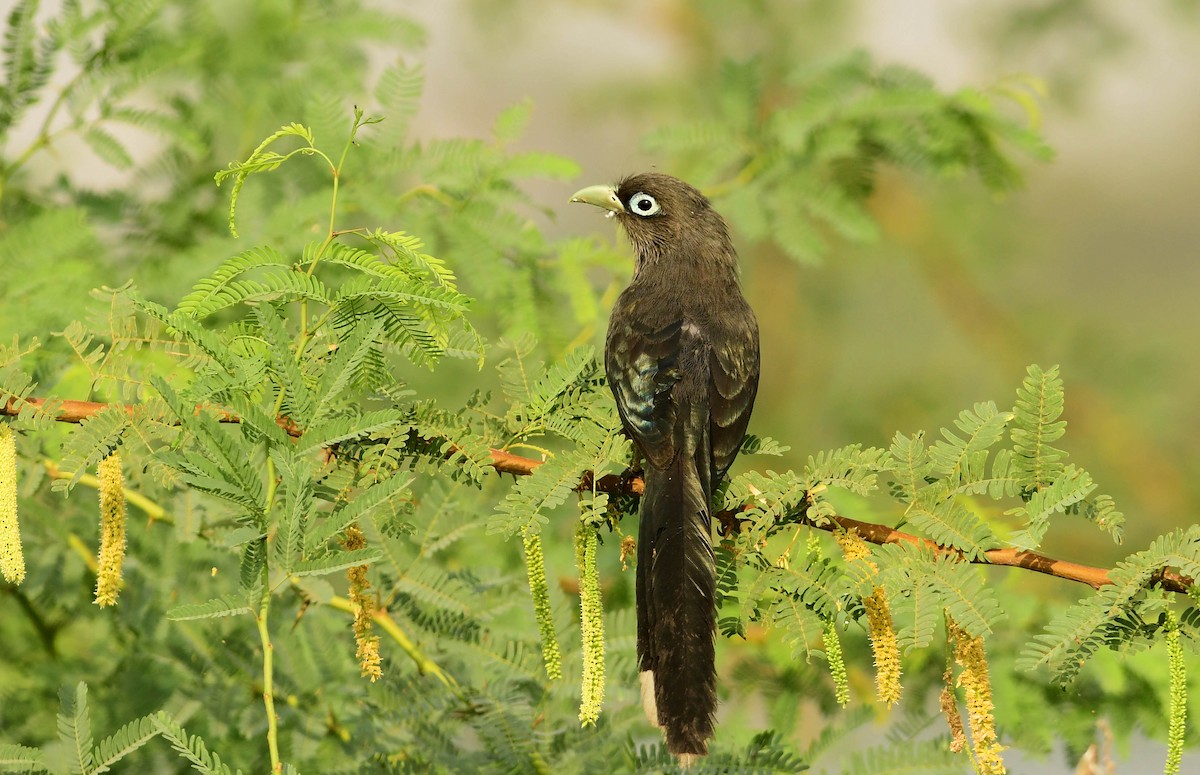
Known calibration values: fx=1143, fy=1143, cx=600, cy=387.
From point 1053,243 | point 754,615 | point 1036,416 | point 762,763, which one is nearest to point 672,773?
point 762,763

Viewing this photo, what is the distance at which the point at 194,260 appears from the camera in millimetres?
3996

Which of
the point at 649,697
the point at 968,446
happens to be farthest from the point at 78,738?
the point at 968,446

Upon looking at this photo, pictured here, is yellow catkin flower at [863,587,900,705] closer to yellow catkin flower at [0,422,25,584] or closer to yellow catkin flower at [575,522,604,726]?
yellow catkin flower at [575,522,604,726]

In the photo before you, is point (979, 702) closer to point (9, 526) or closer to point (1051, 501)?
point (1051, 501)

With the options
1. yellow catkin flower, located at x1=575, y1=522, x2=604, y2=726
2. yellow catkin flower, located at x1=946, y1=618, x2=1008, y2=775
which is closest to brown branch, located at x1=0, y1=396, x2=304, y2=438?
yellow catkin flower, located at x1=575, y1=522, x2=604, y2=726

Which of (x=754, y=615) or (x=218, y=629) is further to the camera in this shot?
(x=218, y=629)

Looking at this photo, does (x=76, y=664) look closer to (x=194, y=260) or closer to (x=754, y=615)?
(x=194, y=260)

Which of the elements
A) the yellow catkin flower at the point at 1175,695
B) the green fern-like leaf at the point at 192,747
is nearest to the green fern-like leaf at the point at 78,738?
the green fern-like leaf at the point at 192,747

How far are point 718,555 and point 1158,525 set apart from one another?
254 inches

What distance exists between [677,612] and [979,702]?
536mm

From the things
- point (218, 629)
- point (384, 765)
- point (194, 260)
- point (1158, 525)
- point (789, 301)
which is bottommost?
point (384, 765)

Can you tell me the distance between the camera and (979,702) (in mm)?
1931

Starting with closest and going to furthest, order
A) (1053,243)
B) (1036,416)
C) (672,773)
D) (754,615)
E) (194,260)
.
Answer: (1036,416)
(754,615)
(672,773)
(194,260)
(1053,243)

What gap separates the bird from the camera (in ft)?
6.70
